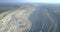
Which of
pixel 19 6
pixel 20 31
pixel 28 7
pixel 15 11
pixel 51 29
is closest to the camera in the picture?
pixel 20 31

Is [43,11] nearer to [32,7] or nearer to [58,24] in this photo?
[32,7]

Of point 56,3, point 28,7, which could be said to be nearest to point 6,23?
point 28,7

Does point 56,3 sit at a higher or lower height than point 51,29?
higher

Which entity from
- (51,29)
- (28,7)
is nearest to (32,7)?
(28,7)

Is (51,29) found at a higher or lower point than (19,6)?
lower

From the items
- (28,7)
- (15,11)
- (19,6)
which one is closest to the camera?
(15,11)

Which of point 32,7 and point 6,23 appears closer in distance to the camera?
point 6,23

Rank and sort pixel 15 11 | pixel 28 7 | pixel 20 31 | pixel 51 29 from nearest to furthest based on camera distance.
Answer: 1. pixel 20 31
2. pixel 51 29
3. pixel 15 11
4. pixel 28 7

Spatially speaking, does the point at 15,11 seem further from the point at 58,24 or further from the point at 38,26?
the point at 58,24

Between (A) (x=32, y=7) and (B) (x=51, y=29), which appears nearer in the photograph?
(B) (x=51, y=29)
